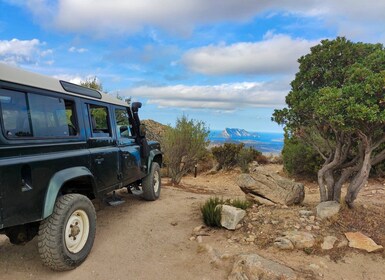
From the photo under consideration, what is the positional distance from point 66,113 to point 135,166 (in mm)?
2155

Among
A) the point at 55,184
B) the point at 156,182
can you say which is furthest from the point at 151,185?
the point at 55,184

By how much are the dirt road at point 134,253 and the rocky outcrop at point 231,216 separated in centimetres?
61

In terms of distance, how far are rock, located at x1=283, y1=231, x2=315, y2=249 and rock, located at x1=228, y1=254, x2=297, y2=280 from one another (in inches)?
25.7

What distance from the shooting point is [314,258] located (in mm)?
4418

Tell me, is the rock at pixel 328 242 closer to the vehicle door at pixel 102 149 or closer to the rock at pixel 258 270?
the rock at pixel 258 270

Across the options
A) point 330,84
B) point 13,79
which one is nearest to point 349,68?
point 330,84

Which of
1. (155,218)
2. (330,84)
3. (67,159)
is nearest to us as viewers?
(67,159)

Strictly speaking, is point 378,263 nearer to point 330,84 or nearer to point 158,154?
point 330,84

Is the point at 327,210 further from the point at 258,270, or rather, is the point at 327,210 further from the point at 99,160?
the point at 99,160

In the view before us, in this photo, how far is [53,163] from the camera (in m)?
3.83

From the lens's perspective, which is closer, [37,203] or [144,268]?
[37,203]

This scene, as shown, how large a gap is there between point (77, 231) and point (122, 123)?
2.69 m

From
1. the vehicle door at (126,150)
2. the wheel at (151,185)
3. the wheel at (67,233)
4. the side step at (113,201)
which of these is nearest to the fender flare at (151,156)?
the wheel at (151,185)

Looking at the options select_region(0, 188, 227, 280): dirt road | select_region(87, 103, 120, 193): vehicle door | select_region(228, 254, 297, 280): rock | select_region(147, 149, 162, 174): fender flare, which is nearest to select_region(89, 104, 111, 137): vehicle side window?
select_region(87, 103, 120, 193): vehicle door
